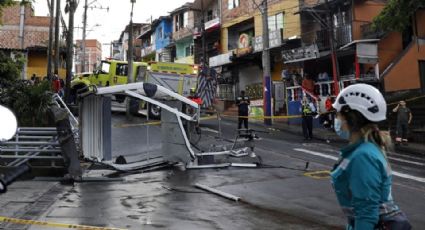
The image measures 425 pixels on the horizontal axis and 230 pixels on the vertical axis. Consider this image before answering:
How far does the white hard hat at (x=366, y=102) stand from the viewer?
120 inches

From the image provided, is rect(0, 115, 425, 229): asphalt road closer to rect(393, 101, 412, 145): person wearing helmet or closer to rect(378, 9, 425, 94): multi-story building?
rect(393, 101, 412, 145): person wearing helmet

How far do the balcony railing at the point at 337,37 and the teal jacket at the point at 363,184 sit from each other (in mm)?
23835

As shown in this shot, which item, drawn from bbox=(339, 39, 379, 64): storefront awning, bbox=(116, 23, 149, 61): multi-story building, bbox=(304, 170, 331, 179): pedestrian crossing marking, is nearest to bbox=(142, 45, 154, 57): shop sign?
bbox=(116, 23, 149, 61): multi-story building

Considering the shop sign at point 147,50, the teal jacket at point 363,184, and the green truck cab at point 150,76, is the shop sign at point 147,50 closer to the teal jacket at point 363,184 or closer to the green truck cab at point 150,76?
the green truck cab at point 150,76

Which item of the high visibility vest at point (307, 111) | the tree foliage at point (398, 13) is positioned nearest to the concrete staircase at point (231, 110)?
the high visibility vest at point (307, 111)

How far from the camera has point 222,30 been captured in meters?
42.8

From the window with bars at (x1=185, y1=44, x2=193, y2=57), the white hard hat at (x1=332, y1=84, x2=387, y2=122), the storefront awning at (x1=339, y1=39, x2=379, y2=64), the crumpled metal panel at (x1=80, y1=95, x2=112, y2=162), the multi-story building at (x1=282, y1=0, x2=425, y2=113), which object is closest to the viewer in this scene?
the white hard hat at (x1=332, y1=84, x2=387, y2=122)

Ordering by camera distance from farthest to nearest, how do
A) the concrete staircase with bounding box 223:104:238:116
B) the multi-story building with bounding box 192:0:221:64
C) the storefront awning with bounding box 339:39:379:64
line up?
the multi-story building with bounding box 192:0:221:64 → the concrete staircase with bounding box 223:104:238:116 → the storefront awning with bounding box 339:39:379:64

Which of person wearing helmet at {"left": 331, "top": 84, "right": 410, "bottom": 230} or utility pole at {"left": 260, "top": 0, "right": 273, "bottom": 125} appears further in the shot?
utility pole at {"left": 260, "top": 0, "right": 273, "bottom": 125}

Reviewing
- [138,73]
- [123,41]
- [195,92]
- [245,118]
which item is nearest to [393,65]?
[245,118]

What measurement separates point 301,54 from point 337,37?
2.12 metres

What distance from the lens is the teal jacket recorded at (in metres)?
2.89

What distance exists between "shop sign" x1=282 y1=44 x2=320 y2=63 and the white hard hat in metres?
24.4

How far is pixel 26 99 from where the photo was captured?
13297mm
